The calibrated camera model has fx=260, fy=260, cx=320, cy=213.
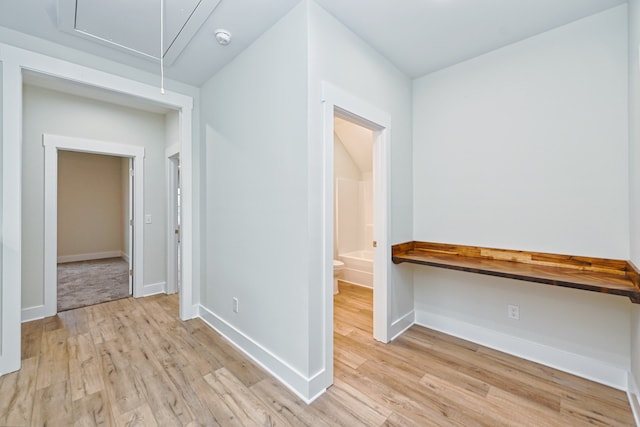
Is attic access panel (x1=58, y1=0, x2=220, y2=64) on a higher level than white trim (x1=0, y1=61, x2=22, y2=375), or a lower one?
higher

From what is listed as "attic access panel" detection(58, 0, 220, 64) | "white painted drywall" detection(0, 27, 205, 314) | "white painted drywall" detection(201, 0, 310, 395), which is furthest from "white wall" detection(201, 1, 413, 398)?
"attic access panel" detection(58, 0, 220, 64)

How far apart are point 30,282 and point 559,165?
17.1 ft

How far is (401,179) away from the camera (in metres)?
2.61

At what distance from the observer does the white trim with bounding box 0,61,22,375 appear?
74.0 inches

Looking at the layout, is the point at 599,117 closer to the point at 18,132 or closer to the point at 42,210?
the point at 18,132

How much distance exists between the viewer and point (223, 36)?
2.00m

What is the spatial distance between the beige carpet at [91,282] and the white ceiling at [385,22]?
9.85 feet

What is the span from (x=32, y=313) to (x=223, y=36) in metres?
3.51

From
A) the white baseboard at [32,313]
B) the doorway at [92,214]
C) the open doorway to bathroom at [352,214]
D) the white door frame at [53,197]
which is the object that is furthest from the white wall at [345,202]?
the doorway at [92,214]

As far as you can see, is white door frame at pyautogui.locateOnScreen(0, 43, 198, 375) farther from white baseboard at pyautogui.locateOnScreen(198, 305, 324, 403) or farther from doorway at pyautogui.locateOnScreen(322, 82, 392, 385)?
doorway at pyautogui.locateOnScreen(322, 82, 392, 385)

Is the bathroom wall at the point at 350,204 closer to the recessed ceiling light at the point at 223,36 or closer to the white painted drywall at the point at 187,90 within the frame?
the white painted drywall at the point at 187,90

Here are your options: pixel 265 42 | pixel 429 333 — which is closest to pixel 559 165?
pixel 429 333

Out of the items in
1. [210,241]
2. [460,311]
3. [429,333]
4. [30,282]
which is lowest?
[429,333]

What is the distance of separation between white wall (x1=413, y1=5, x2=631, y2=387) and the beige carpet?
4.16 metres
